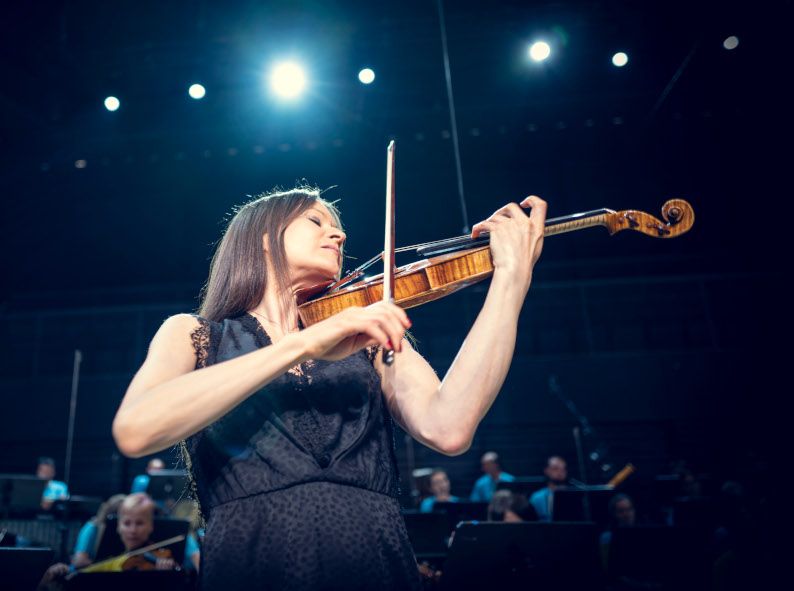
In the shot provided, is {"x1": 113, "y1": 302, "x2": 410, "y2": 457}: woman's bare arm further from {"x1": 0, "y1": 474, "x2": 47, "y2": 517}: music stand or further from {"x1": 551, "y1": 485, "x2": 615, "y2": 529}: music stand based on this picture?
{"x1": 0, "y1": 474, "x2": 47, "y2": 517}: music stand

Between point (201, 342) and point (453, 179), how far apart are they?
868cm

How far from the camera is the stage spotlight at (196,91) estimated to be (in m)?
7.76

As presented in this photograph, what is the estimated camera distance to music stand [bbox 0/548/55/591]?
2.48m

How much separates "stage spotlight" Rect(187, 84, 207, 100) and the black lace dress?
6.91 meters

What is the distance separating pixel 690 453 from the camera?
10219 millimetres

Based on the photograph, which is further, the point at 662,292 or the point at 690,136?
the point at 662,292

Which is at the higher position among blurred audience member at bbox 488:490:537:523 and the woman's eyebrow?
the woman's eyebrow

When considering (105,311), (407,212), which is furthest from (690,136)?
(105,311)

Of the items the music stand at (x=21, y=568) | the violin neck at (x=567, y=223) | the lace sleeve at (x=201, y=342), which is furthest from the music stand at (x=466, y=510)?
the lace sleeve at (x=201, y=342)

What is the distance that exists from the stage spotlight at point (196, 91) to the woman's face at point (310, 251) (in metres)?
6.61

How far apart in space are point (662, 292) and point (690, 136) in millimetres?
3029

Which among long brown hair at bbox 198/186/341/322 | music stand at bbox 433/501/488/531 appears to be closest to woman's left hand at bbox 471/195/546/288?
long brown hair at bbox 198/186/341/322

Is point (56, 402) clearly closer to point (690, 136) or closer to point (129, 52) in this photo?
point (129, 52)

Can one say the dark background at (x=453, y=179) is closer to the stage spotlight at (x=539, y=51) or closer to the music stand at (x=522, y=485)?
the stage spotlight at (x=539, y=51)
